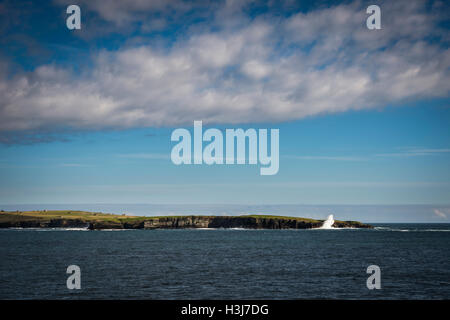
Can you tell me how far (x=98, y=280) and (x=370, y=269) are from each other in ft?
135

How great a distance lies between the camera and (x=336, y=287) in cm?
4525
